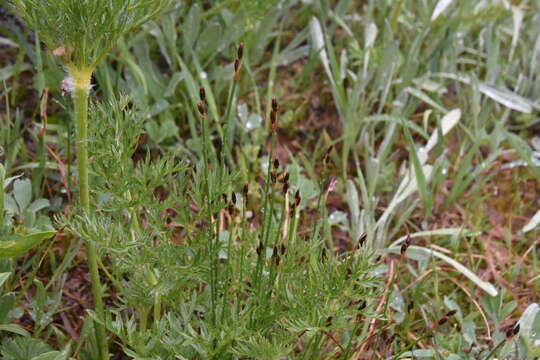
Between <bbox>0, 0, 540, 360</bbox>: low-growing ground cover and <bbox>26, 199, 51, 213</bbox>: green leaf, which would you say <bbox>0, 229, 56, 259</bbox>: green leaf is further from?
<bbox>26, 199, 51, 213</bbox>: green leaf

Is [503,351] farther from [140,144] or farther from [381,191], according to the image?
[140,144]

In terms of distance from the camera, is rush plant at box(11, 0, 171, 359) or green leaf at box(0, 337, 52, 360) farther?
green leaf at box(0, 337, 52, 360)

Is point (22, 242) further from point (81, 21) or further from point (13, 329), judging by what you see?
point (81, 21)

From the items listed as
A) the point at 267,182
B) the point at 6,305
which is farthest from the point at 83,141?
the point at 6,305

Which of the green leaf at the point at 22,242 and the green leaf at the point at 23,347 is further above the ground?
the green leaf at the point at 22,242

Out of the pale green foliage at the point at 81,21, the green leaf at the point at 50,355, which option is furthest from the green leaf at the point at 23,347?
the pale green foliage at the point at 81,21

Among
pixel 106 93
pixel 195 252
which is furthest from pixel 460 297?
pixel 106 93

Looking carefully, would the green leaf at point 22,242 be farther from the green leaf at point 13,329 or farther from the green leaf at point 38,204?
the green leaf at point 38,204

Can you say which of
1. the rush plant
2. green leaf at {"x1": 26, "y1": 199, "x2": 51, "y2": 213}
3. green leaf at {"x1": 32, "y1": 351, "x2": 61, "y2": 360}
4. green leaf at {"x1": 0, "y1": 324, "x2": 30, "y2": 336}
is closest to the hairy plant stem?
the rush plant
